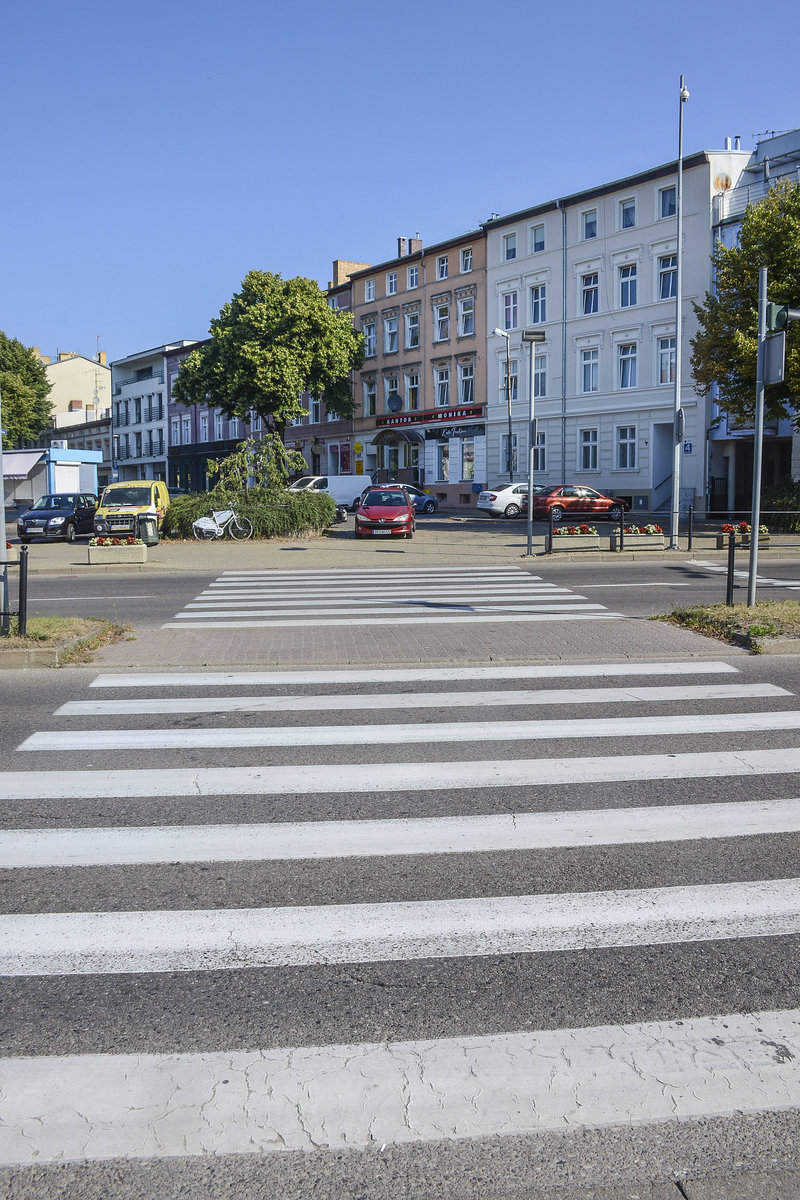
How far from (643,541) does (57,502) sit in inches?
782

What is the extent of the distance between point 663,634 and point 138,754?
6798 mm

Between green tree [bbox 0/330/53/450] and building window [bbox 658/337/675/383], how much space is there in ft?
121

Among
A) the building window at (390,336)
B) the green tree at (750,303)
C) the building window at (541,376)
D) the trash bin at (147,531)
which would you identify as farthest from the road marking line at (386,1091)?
the building window at (390,336)

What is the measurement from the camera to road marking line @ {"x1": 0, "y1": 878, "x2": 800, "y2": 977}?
150 inches

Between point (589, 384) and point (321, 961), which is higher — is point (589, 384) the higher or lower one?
the higher one

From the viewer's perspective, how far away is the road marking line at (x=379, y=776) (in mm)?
5832

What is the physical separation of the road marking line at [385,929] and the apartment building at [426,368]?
45292 millimetres

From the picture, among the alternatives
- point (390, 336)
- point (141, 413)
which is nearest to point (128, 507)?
point (390, 336)

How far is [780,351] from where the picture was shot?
10906 millimetres

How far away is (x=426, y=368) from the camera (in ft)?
175

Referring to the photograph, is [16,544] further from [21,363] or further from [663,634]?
[21,363]

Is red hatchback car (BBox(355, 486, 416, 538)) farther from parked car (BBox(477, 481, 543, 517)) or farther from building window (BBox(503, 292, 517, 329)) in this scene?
building window (BBox(503, 292, 517, 329))

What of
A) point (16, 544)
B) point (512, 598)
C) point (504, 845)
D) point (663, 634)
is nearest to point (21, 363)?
point (16, 544)

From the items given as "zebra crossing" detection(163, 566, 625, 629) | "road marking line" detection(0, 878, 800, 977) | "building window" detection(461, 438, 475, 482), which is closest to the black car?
"zebra crossing" detection(163, 566, 625, 629)
